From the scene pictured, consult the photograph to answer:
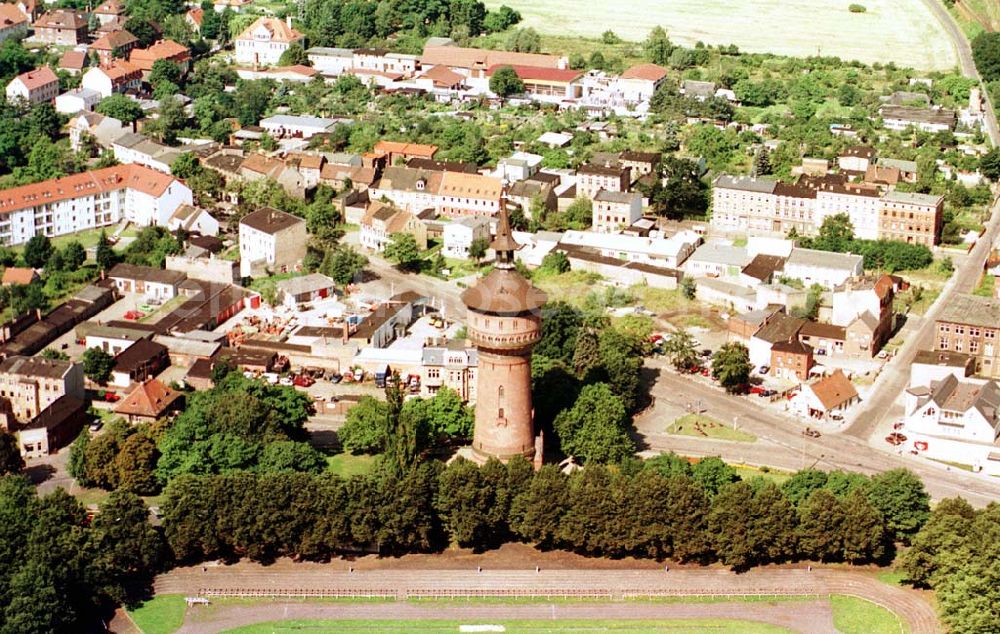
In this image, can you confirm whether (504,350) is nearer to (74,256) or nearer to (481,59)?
(74,256)

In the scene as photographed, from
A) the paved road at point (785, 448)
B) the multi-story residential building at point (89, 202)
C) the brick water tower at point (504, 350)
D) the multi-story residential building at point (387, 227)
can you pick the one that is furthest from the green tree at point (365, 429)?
the multi-story residential building at point (89, 202)

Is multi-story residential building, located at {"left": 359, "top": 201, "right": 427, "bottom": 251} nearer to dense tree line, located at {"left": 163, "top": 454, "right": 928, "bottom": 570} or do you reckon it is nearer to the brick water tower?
the brick water tower

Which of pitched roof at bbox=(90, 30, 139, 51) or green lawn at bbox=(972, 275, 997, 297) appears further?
pitched roof at bbox=(90, 30, 139, 51)

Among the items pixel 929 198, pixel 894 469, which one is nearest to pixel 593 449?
pixel 894 469

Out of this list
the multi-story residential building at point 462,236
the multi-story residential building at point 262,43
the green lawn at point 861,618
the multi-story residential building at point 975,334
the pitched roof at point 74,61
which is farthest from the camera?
the multi-story residential building at point 262,43

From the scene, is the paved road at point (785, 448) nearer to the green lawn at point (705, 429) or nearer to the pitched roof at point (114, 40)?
the green lawn at point (705, 429)

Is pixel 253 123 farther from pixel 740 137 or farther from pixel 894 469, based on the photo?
pixel 894 469

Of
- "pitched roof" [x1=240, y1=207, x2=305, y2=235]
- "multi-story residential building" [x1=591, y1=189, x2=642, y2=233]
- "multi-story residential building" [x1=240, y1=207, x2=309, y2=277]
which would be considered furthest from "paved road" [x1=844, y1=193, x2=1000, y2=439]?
"pitched roof" [x1=240, y1=207, x2=305, y2=235]
